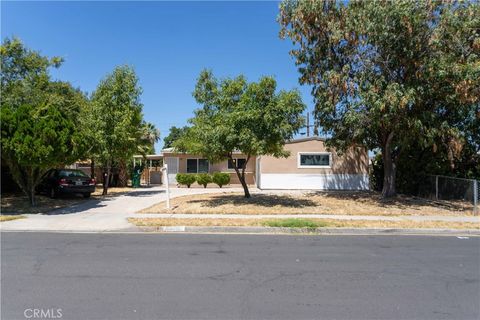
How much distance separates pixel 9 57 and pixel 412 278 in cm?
2180

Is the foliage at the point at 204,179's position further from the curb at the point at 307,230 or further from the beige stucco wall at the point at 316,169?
the curb at the point at 307,230

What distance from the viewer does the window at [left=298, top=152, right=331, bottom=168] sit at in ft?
78.5

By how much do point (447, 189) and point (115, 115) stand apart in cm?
1728

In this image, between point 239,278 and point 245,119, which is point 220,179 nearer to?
point 245,119

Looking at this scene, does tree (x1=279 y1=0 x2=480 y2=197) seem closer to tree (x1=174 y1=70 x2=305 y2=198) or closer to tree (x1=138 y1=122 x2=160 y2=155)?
tree (x1=174 y1=70 x2=305 y2=198)

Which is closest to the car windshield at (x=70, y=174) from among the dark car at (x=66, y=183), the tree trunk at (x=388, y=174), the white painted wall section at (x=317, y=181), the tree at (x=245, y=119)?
the dark car at (x=66, y=183)

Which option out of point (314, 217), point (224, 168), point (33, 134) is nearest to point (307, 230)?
point (314, 217)

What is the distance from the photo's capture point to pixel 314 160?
945 inches

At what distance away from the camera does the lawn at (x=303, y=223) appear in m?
10.6

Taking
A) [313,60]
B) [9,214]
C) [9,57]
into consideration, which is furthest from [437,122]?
[9,57]

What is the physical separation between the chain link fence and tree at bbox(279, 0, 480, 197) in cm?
251

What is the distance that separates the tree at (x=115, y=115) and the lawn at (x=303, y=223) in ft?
30.4

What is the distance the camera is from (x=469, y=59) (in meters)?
14.2

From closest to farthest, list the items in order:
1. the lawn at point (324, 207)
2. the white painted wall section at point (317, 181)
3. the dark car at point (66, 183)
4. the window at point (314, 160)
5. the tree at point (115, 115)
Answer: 1. the lawn at point (324, 207)
2. the dark car at point (66, 183)
3. the tree at point (115, 115)
4. the white painted wall section at point (317, 181)
5. the window at point (314, 160)
